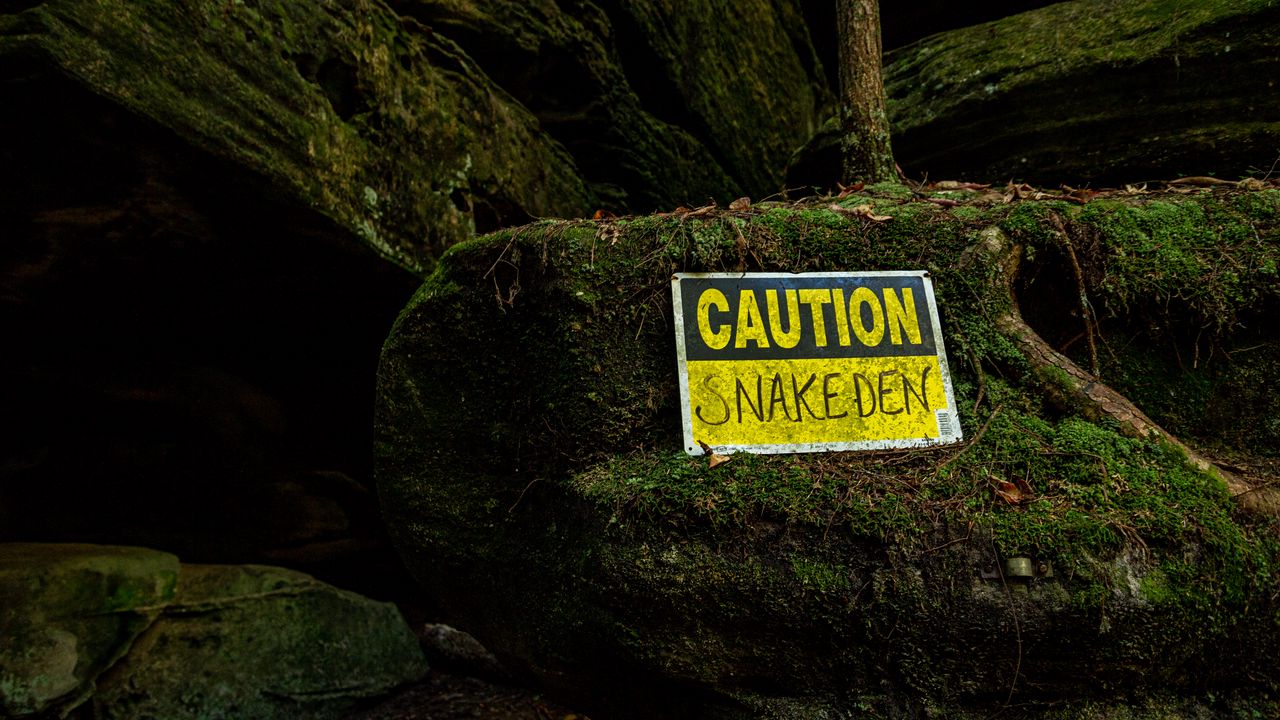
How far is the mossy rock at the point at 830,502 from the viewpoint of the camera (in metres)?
2.04

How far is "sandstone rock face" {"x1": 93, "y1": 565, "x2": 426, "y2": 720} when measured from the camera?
3535 millimetres

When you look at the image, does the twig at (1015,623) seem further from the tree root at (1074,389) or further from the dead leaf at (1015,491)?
the tree root at (1074,389)

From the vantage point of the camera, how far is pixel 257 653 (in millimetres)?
3793

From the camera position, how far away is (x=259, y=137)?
280 cm

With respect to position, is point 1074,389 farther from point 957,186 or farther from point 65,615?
point 65,615

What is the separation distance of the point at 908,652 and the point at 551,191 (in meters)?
3.67

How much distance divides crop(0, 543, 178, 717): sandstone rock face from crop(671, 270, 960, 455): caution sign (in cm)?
317

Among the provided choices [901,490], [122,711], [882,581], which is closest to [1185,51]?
[901,490]

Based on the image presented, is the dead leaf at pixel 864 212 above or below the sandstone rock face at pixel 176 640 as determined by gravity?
above

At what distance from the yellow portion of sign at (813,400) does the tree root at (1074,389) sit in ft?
1.25

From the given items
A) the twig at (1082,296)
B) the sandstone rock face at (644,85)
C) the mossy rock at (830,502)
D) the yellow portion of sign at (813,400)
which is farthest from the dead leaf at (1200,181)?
the sandstone rock face at (644,85)

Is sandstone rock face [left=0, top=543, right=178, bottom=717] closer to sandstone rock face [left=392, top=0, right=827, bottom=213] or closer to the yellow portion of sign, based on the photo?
the yellow portion of sign

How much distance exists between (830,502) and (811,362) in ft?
1.72

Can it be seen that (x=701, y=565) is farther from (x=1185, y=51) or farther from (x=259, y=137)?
(x=1185, y=51)
